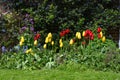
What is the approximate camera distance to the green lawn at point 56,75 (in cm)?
776

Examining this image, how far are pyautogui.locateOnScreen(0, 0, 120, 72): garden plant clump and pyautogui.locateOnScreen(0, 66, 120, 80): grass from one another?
3.39 ft

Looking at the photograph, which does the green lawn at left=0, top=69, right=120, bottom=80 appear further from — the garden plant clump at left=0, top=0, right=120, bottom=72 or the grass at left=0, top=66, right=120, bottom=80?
the garden plant clump at left=0, top=0, right=120, bottom=72

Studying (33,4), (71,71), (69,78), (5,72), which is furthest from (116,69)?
(33,4)

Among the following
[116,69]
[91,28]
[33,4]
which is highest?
[33,4]

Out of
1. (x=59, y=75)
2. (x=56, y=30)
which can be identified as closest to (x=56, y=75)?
(x=59, y=75)

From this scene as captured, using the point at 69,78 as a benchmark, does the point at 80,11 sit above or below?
above

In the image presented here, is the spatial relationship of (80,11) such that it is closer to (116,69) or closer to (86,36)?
(86,36)

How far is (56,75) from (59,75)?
6 centimetres

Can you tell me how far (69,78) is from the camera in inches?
303

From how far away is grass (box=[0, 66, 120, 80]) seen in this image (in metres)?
7.79

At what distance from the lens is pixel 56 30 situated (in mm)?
11805

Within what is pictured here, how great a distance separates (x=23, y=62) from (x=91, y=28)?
2.70 meters

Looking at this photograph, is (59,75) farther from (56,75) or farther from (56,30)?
(56,30)

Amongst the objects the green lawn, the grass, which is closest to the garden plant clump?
the grass
